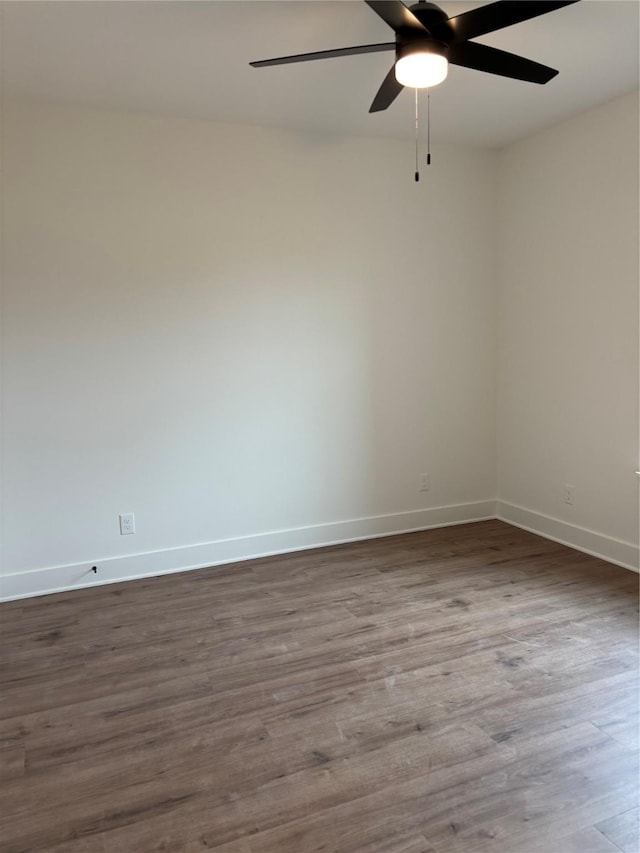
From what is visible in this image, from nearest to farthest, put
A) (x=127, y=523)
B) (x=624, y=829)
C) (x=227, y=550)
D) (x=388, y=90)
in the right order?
1. (x=624, y=829)
2. (x=388, y=90)
3. (x=127, y=523)
4. (x=227, y=550)

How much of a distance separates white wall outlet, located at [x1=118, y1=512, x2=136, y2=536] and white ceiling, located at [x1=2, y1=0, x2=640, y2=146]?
2.28 m

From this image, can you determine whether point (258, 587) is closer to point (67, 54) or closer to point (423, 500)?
point (423, 500)

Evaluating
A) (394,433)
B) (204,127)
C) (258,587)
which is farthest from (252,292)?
(258,587)

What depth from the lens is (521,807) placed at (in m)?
1.76

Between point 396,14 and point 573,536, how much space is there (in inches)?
124

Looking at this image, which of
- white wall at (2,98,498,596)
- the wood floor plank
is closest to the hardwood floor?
the wood floor plank

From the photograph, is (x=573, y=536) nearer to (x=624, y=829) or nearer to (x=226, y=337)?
(x=624, y=829)

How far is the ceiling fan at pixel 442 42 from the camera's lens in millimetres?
1843

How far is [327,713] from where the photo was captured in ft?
7.30

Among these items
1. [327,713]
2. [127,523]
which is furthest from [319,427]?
[327,713]

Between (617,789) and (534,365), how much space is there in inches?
110

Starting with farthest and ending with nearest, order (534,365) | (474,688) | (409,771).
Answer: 1. (534,365)
2. (474,688)
3. (409,771)

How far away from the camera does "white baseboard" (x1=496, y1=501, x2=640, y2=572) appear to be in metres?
3.47

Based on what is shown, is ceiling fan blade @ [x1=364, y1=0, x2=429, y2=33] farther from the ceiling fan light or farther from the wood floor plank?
the wood floor plank
